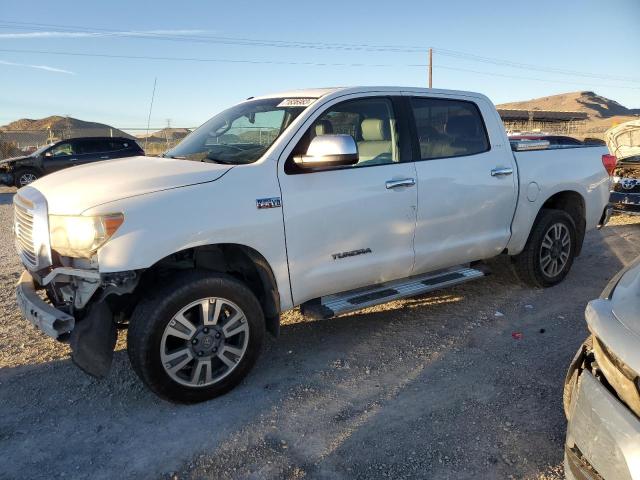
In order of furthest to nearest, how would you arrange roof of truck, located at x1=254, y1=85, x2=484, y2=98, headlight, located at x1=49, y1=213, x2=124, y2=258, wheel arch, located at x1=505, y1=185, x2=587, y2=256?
wheel arch, located at x1=505, y1=185, x2=587, y2=256 < roof of truck, located at x1=254, y1=85, x2=484, y2=98 < headlight, located at x1=49, y1=213, x2=124, y2=258

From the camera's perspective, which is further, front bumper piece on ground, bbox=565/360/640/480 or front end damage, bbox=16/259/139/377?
front end damage, bbox=16/259/139/377

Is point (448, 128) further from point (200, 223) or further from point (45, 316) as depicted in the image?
point (45, 316)

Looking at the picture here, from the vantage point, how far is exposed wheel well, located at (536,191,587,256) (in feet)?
18.0

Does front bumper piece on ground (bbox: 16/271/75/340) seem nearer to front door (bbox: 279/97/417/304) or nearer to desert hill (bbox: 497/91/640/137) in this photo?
front door (bbox: 279/97/417/304)

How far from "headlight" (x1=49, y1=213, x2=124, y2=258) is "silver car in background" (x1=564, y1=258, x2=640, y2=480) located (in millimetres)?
2470

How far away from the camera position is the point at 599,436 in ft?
6.32

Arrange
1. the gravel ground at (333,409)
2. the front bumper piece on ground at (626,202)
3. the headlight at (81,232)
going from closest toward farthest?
the gravel ground at (333,409) → the headlight at (81,232) → the front bumper piece on ground at (626,202)

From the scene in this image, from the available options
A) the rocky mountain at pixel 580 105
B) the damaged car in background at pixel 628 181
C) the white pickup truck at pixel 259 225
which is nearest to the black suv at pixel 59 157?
the white pickup truck at pixel 259 225

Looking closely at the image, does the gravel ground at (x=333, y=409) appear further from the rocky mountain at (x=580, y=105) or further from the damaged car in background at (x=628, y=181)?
Result: the rocky mountain at (x=580, y=105)

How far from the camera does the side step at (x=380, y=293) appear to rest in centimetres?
371

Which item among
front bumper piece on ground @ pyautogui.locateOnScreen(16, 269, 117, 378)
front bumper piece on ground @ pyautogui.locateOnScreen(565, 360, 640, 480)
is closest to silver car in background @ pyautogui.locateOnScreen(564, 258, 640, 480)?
front bumper piece on ground @ pyautogui.locateOnScreen(565, 360, 640, 480)

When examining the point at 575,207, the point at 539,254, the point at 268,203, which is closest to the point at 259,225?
the point at 268,203

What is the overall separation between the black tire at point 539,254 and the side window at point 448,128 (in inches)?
43.3

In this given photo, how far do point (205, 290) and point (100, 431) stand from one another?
103cm
